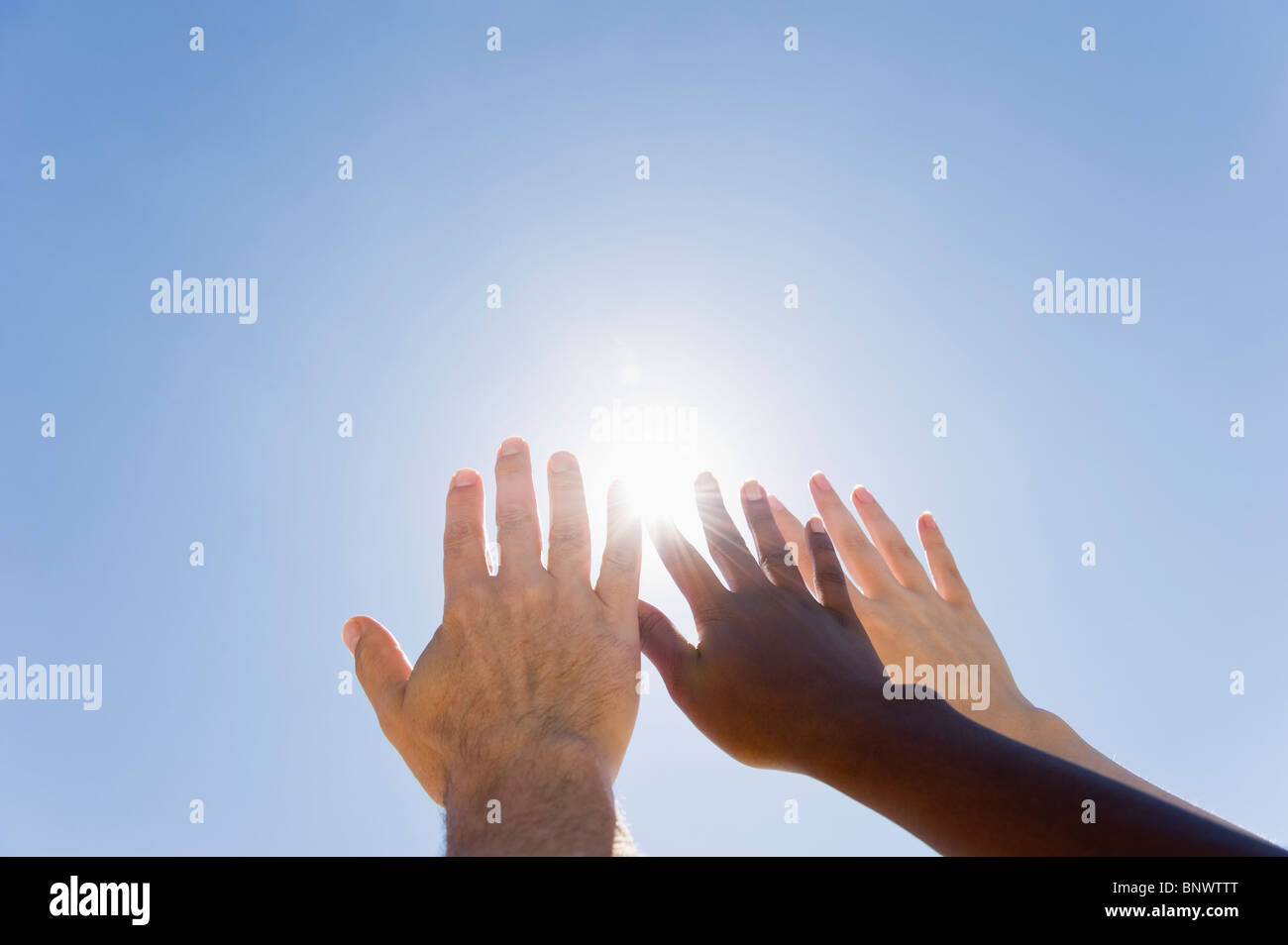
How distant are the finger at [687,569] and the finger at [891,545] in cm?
201

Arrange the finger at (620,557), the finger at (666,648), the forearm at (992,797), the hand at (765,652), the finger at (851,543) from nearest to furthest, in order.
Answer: the forearm at (992,797), the hand at (765,652), the finger at (666,648), the finger at (620,557), the finger at (851,543)

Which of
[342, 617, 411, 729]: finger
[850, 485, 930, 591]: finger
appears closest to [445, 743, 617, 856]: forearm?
[342, 617, 411, 729]: finger

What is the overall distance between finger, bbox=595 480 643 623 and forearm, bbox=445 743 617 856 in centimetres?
88

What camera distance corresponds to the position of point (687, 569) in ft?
9.94

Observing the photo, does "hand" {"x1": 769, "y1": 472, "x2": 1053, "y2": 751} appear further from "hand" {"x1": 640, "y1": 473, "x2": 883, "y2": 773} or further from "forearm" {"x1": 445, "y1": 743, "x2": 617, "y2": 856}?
"forearm" {"x1": 445, "y1": 743, "x2": 617, "y2": 856}

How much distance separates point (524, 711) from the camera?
241 cm

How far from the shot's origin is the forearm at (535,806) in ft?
5.50

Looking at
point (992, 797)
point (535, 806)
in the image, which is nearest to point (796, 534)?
point (992, 797)

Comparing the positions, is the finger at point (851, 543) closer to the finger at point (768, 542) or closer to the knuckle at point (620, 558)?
the finger at point (768, 542)

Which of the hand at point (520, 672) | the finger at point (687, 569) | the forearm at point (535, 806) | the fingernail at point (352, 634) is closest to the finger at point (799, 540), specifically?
the finger at point (687, 569)

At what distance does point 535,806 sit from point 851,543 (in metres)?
3.14
